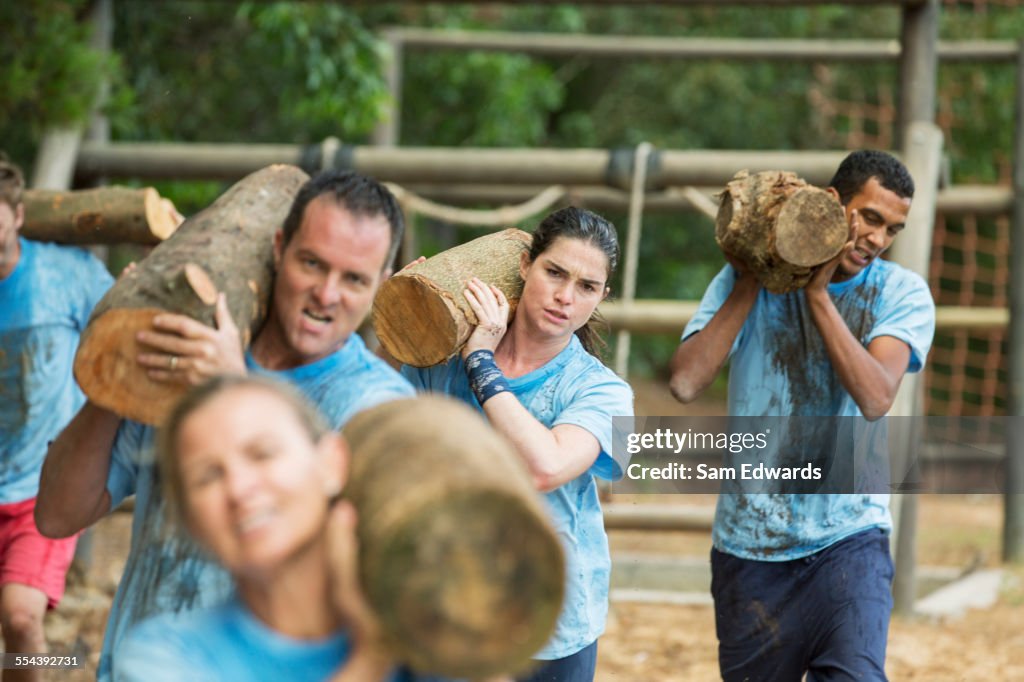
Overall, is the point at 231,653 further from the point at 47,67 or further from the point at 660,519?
the point at 47,67

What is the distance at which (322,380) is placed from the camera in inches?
94.0

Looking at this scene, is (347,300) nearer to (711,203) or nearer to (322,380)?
(322,380)

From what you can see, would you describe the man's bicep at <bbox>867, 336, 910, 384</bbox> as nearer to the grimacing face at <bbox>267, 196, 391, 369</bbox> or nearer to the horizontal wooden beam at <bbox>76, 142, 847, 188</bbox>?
the grimacing face at <bbox>267, 196, 391, 369</bbox>

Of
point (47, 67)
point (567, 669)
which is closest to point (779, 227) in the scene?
point (567, 669)

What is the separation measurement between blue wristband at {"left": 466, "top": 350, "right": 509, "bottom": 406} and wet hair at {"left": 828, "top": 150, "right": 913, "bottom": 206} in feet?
3.85

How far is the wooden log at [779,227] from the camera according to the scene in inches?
132

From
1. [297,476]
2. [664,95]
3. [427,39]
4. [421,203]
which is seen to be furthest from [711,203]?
[664,95]

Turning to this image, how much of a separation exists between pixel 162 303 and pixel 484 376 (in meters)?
0.86

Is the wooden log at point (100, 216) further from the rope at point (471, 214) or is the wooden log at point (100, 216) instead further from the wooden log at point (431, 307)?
the rope at point (471, 214)

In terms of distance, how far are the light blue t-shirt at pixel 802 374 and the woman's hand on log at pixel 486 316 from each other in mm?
803

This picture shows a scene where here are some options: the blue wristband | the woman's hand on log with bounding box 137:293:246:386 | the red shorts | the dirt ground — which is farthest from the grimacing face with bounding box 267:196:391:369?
the dirt ground

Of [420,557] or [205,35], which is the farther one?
[205,35]

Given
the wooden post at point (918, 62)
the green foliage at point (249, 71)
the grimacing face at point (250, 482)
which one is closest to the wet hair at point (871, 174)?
the grimacing face at point (250, 482)

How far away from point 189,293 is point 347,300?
0.91ft
